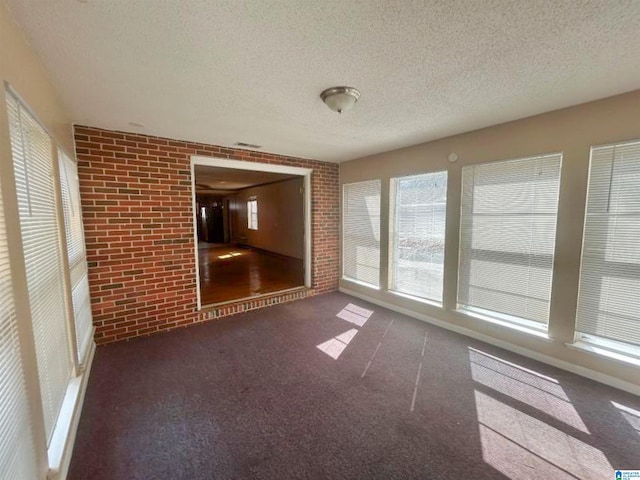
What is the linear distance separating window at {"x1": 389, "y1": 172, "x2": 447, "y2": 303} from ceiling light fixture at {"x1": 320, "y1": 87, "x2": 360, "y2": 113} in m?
1.79

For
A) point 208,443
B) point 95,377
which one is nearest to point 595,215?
point 208,443

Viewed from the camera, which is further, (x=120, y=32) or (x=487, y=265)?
(x=487, y=265)

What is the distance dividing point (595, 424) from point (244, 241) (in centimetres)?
968

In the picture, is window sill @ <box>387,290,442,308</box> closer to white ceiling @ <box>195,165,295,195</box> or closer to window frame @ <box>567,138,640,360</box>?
window frame @ <box>567,138,640,360</box>

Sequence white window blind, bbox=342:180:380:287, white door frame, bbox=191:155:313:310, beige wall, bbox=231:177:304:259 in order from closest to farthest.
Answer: white door frame, bbox=191:155:313:310 → white window blind, bbox=342:180:380:287 → beige wall, bbox=231:177:304:259

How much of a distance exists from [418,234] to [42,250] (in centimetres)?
358

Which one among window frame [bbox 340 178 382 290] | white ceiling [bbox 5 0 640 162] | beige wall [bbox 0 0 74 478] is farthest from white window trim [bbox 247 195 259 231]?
beige wall [bbox 0 0 74 478]

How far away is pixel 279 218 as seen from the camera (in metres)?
7.73

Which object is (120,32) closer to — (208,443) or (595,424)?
(208,443)

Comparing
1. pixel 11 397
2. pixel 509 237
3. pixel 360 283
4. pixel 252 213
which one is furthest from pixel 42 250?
pixel 252 213

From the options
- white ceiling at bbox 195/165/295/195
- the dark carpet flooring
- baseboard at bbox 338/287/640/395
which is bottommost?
the dark carpet flooring

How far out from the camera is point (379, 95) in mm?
2053

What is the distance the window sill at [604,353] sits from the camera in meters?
2.10

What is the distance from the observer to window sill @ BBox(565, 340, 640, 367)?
6.87 feet
